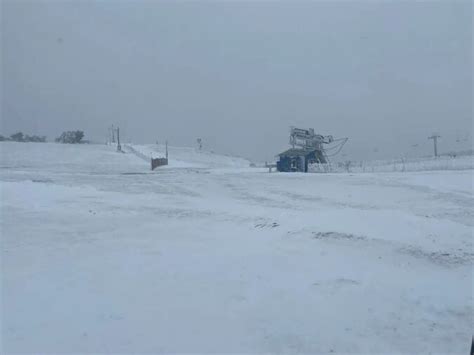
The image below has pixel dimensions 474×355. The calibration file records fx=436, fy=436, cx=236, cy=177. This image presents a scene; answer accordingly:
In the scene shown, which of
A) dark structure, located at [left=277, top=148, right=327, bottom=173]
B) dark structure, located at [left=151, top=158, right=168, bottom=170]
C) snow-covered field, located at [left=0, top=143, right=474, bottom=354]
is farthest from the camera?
dark structure, located at [left=151, top=158, right=168, bottom=170]

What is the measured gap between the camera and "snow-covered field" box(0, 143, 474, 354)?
20.2ft

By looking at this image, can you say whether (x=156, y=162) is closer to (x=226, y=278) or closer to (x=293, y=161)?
(x=293, y=161)

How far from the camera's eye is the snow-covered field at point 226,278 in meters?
6.14

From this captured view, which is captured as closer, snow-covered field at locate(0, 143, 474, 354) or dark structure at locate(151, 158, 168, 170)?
snow-covered field at locate(0, 143, 474, 354)

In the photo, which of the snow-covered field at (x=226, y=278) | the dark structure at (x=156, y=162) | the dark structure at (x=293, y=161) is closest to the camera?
the snow-covered field at (x=226, y=278)

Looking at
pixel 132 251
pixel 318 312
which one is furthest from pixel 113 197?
pixel 318 312

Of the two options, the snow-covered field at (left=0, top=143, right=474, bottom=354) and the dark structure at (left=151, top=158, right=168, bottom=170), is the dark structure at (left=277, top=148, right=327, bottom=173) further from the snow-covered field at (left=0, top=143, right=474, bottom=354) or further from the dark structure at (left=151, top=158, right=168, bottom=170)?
the snow-covered field at (left=0, top=143, right=474, bottom=354)

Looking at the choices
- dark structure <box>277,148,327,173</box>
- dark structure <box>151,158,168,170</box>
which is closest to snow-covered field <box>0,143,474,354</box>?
dark structure <box>277,148,327,173</box>

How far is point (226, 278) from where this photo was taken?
8.43 metres

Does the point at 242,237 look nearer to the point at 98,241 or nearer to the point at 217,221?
the point at 217,221

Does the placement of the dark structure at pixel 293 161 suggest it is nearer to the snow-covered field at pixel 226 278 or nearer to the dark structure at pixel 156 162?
the dark structure at pixel 156 162

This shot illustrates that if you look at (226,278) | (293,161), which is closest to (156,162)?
(293,161)

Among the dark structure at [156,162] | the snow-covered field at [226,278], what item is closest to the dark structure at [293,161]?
the dark structure at [156,162]

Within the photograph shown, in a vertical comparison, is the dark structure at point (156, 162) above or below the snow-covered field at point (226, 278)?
above
